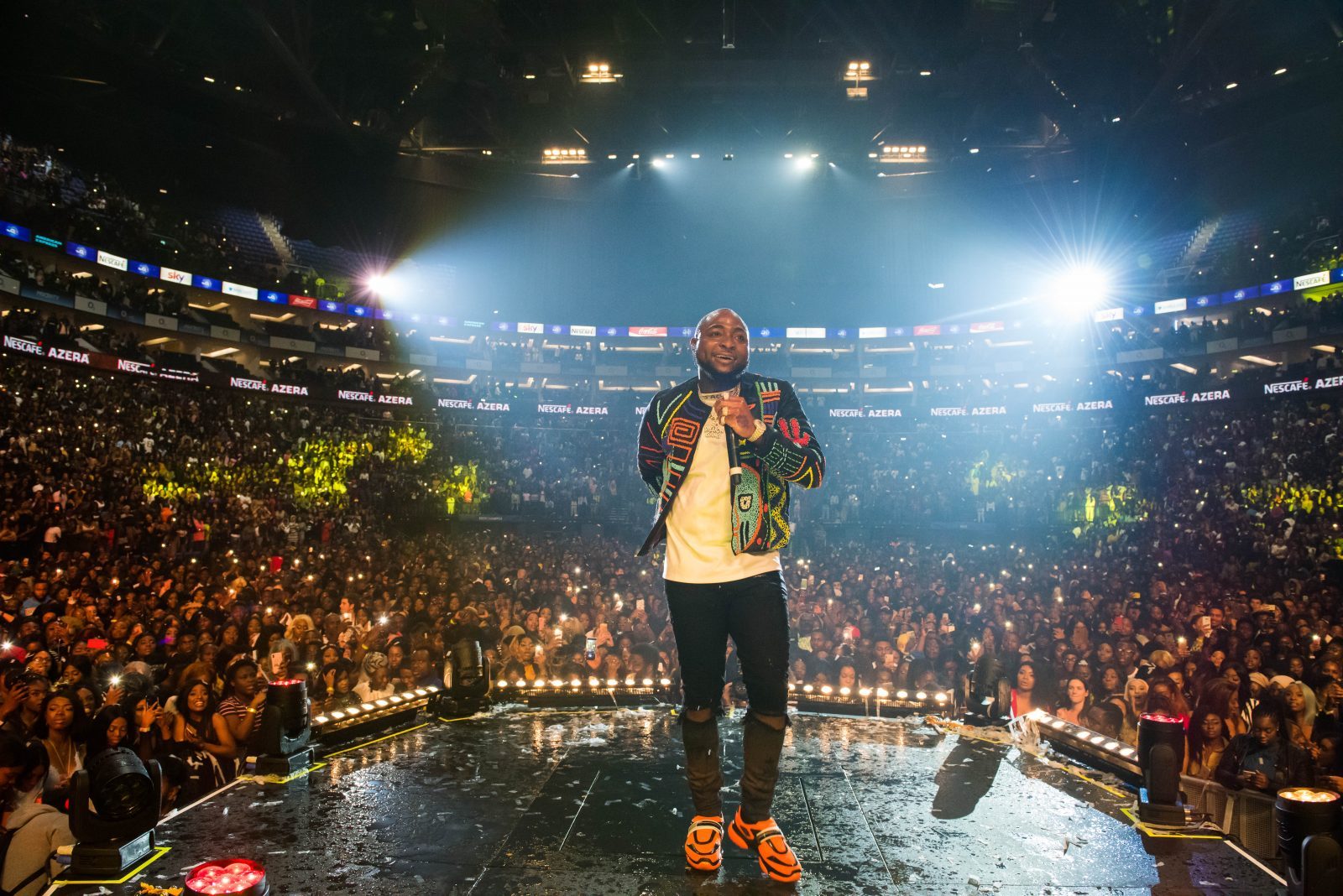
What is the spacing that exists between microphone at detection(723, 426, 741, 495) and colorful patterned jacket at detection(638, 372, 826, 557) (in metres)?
0.02

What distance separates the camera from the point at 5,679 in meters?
5.45

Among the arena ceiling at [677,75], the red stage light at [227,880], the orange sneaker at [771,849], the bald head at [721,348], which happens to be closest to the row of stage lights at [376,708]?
the red stage light at [227,880]

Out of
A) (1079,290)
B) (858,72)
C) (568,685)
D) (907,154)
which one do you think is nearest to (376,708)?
(568,685)

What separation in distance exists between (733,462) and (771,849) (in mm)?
1288

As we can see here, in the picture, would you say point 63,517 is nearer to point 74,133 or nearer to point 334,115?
point 334,115

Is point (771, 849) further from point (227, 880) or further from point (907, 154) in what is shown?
point (907, 154)

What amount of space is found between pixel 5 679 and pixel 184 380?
20.5 metres

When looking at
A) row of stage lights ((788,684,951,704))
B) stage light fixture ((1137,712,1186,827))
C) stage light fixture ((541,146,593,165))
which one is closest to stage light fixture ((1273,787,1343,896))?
stage light fixture ((1137,712,1186,827))

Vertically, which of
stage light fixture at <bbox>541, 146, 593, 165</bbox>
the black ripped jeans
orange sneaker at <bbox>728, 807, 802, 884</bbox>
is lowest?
orange sneaker at <bbox>728, 807, 802, 884</bbox>

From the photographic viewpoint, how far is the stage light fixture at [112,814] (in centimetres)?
245

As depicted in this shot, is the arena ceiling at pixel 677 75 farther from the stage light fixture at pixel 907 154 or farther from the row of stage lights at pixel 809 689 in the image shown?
the row of stage lights at pixel 809 689

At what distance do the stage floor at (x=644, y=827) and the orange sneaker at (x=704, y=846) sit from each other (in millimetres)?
45

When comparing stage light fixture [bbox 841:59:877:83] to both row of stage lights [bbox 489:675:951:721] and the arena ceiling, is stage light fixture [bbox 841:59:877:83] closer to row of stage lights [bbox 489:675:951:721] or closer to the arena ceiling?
the arena ceiling

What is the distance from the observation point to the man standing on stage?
263 cm
